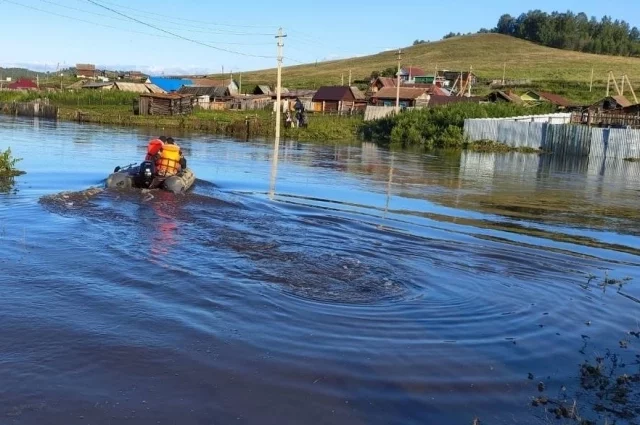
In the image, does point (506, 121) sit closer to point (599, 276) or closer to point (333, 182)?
point (333, 182)

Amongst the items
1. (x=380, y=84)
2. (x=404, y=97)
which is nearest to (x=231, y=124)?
(x=404, y=97)

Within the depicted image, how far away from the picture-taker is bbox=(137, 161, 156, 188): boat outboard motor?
1538 cm

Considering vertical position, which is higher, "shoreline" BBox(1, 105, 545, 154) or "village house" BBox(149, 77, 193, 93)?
"village house" BBox(149, 77, 193, 93)

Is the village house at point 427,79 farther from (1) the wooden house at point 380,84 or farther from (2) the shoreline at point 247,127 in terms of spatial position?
(2) the shoreline at point 247,127

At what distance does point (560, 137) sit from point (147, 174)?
3030 centimetres

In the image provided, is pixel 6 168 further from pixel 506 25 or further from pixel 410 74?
pixel 506 25

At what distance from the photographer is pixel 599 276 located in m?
9.86

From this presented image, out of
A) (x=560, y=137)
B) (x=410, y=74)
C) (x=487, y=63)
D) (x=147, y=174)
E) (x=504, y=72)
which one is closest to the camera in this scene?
(x=147, y=174)

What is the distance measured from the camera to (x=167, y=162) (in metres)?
15.6

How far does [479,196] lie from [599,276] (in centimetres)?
896

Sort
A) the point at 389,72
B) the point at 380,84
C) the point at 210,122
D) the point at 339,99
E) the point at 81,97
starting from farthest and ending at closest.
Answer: the point at 389,72, the point at 380,84, the point at 339,99, the point at 81,97, the point at 210,122

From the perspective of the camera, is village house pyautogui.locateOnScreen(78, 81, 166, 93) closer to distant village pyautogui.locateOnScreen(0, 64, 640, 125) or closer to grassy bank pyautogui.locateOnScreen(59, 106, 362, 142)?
distant village pyautogui.locateOnScreen(0, 64, 640, 125)

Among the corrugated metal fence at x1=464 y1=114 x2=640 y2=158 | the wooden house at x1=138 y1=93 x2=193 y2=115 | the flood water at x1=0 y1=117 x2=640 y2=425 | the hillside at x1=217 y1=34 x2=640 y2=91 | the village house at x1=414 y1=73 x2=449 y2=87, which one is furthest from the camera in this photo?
the hillside at x1=217 y1=34 x2=640 y2=91

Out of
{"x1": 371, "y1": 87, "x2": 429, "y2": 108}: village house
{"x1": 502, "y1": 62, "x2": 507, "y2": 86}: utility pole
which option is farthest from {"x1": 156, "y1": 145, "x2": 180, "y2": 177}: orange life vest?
{"x1": 502, "y1": 62, "x2": 507, "y2": 86}: utility pole
